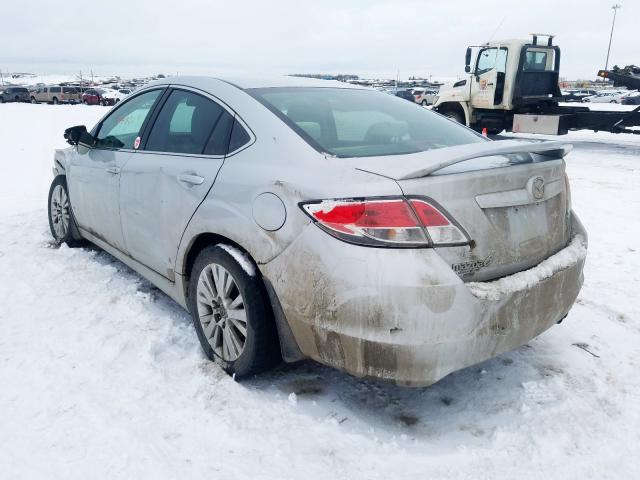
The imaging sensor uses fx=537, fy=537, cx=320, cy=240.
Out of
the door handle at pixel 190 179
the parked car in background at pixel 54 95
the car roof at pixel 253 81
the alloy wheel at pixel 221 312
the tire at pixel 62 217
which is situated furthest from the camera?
the parked car in background at pixel 54 95

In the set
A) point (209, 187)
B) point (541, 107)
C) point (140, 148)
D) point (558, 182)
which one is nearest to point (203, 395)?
point (209, 187)

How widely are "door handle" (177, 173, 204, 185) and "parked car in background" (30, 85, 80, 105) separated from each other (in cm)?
4793

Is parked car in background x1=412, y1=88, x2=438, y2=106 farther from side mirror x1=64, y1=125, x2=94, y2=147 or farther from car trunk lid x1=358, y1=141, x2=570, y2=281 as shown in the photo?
car trunk lid x1=358, y1=141, x2=570, y2=281

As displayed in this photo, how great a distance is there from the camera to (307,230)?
2.22 m

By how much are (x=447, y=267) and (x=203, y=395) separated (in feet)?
4.49

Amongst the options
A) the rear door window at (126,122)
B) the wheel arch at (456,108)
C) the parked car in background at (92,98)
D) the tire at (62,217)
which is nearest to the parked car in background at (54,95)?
the parked car in background at (92,98)

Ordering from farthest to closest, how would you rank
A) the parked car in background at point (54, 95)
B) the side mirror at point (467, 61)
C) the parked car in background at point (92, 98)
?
the parked car in background at point (54, 95) → the parked car in background at point (92, 98) → the side mirror at point (467, 61)

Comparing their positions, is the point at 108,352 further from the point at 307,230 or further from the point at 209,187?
the point at 307,230

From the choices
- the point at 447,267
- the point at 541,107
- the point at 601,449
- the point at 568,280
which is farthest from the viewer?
the point at 541,107

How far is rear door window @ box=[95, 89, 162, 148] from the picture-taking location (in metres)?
3.66

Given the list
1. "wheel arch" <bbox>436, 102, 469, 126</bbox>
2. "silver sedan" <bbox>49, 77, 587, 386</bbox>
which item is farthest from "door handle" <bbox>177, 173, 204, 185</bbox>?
"wheel arch" <bbox>436, 102, 469, 126</bbox>

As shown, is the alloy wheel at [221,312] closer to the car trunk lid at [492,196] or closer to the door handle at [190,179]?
the door handle at [190,179]

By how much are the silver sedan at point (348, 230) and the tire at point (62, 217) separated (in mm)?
1595

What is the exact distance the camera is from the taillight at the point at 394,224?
2.09 metres
